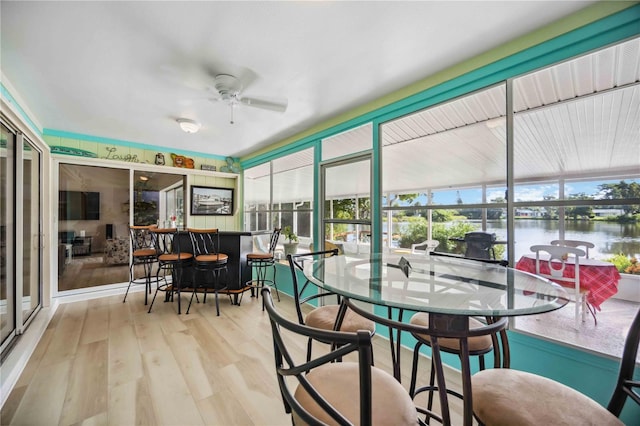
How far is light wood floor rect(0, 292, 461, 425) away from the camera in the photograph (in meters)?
1.71

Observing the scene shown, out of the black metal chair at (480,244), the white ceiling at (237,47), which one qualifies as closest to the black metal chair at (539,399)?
the black metal chair at (480,244)

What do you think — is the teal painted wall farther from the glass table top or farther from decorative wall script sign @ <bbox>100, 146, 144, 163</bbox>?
decorative wall script sign @ <bbox>100, 146, 144, 163</bbox>

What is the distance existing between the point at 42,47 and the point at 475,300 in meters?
A: 3.36

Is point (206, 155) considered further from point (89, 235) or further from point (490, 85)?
point (490, 85)

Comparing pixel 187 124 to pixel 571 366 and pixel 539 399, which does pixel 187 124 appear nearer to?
pixel 539 399

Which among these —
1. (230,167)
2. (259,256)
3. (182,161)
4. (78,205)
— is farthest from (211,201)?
(259,256)

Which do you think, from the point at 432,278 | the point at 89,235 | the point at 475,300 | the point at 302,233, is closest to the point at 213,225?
the point at 89,235

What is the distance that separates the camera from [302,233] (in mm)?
4336

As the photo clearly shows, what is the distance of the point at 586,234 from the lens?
1737 mm

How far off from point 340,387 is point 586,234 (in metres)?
1.92

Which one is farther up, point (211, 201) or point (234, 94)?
point (234, 94)

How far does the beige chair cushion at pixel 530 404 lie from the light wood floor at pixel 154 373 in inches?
37.3

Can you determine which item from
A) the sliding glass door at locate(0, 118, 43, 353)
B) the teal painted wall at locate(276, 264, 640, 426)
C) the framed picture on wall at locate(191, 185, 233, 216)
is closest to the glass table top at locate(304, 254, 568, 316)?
the teal painted wall at locate(276, 264, 640, 426)

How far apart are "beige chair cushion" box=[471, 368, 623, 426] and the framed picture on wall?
211 inches
